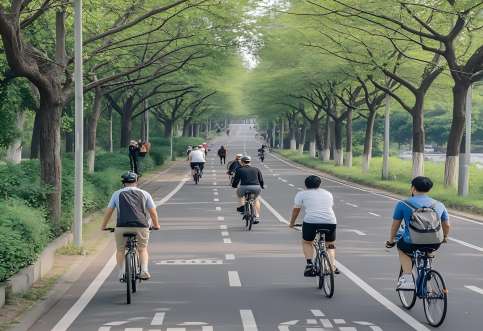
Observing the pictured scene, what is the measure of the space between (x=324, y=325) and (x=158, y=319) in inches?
74.7

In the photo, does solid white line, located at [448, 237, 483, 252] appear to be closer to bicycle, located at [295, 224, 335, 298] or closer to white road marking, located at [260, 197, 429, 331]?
white road marking, located at [260, 197, 429, 331]

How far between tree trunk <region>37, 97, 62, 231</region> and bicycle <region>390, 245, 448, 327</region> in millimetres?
8853

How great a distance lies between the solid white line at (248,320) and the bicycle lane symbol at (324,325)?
29 centimetres

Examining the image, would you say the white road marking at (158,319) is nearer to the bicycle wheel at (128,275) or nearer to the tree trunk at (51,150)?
the bicycle wheel at (128,275)

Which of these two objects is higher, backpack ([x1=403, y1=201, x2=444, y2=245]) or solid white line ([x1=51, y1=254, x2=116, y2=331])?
backpack ([x1=403, y1=201, x2=444, y2=245])

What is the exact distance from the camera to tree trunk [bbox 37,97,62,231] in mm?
16344

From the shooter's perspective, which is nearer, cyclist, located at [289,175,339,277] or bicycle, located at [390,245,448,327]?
bicycle, located at [390,245,448,327]

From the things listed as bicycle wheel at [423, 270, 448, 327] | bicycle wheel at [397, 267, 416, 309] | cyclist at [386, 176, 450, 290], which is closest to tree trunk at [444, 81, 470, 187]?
bicycle wheel at [397, 267, 416, 309]

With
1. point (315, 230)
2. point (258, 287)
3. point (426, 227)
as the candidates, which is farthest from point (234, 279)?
point (426, 227)

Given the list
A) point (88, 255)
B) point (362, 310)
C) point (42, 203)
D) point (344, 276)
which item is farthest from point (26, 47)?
point (362, 310)

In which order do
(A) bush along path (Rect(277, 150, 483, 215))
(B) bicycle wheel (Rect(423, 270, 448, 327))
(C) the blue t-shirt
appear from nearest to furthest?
(B) bicycle wheel (Rect(423, 270, 448, 327))
(C) the blue t-shirt
(A) bush along path (Rect(277, 150, 483, 215))

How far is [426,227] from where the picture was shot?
9.14 m

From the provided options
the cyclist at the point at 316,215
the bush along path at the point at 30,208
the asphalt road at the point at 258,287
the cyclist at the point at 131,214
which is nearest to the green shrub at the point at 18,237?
the bush along path at the point at 30,208

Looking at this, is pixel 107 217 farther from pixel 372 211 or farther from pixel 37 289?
pixel 372 211
